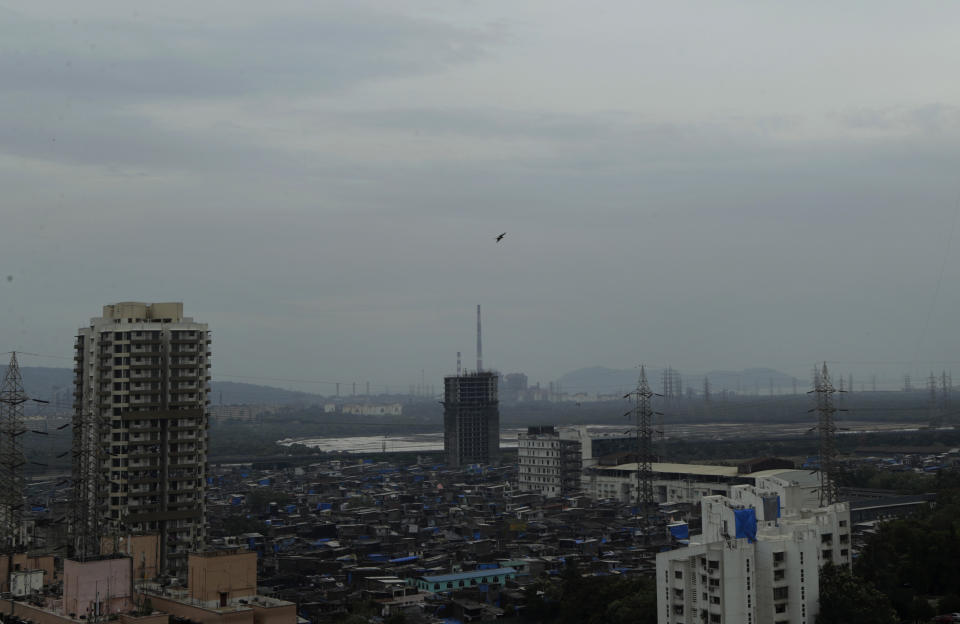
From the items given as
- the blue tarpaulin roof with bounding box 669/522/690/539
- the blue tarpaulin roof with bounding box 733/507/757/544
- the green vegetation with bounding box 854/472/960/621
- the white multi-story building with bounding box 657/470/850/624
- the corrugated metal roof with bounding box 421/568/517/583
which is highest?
the blue tarpaulin roof with bounding box 733/507/757/544

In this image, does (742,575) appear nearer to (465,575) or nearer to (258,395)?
(465,575)

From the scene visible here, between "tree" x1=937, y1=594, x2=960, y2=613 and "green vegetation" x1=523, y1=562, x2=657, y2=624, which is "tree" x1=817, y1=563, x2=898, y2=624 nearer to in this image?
"green vegetation" x1=523, y1=562, x2=657, y2=624

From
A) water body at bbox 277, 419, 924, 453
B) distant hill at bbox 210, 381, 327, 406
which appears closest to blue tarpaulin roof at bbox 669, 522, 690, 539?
water body at bbox 277, 419, 924, 453

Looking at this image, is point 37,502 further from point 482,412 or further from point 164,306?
point 482,412

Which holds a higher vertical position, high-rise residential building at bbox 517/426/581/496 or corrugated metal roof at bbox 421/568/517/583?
high-rise residential building at bbox 517/426/581/496

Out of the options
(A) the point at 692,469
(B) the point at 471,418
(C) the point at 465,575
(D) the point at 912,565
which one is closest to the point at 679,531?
(C) the point at 465,575

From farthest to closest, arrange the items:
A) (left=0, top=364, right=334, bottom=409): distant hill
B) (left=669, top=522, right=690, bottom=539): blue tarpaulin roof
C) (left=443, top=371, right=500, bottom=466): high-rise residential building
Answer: (left=0, top=364, right=334, bottom=409): distant hill < (left=443, top=371, right=500, bottom=466): high-rise residential building < (left=669, top=522, right=690, bottom=539): blue tarpaulin roof

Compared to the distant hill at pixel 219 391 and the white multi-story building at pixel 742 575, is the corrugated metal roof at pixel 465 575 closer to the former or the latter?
the white multi-story building at pixel 742 575
